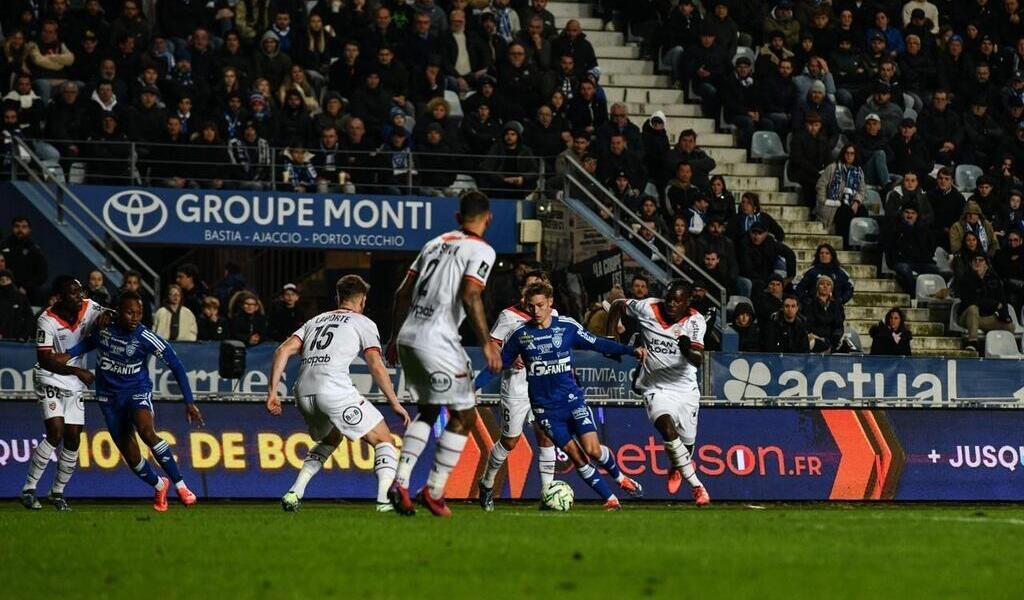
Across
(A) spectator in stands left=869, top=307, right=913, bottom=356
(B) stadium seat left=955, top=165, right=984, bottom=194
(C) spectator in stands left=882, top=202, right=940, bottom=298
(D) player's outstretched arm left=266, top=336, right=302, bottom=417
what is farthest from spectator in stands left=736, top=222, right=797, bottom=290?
(D) player's outstretched arm left=266, top=336, right=302, bottom=417

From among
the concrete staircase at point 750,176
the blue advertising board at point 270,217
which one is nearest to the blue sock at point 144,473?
the blue advertising board at point 270,217

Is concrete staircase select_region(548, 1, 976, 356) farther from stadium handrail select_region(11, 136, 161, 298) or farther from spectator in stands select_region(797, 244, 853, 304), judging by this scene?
stadium handrail select_region(11, 136, 161, 298)

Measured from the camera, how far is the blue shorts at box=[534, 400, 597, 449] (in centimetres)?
1711

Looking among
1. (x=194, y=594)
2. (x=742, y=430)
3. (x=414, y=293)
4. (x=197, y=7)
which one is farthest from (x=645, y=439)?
(x=194, y=594)

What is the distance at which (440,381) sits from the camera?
13102 mm

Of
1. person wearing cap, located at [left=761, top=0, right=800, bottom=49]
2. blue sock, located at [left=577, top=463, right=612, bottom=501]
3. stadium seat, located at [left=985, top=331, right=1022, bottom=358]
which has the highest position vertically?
person wearing cap, located at [left=761, top=0, right=800, bottom=49]

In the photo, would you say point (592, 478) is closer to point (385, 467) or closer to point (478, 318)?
point (385, 467)

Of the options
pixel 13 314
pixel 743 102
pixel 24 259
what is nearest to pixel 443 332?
pixel 13 314

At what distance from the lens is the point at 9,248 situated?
79.3ft

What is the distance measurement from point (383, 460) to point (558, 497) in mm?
2311

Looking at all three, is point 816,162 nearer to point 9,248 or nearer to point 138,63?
point 138,63

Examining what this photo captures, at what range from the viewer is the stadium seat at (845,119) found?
107 feet

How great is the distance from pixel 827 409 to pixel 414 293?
32.3 ft

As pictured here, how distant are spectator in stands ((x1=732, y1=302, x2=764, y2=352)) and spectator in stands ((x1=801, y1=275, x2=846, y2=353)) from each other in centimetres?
123
